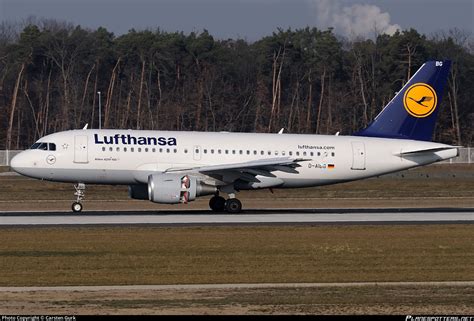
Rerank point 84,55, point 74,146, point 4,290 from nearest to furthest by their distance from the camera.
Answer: point 4,290 → point 74,146 → point 84,55

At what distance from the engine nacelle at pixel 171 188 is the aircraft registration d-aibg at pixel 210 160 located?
0.04 m

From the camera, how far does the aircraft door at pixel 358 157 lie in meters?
43.2

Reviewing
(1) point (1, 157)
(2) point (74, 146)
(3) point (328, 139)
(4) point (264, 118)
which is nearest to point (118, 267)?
(2) point (74, 146)

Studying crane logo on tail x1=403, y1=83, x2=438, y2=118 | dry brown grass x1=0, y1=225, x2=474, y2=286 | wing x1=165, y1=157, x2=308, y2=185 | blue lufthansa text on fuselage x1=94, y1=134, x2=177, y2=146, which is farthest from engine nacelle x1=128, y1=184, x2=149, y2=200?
crane logo on tail x1=403, y1=83, x2=438, y2=118

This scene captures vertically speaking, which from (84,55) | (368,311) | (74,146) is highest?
(84,55)

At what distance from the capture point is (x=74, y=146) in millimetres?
40531

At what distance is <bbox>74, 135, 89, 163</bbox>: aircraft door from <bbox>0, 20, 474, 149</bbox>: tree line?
156 feet

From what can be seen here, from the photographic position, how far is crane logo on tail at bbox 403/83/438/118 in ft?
147

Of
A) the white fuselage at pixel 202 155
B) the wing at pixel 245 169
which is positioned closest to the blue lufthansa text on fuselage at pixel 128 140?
the white fuselage at pixel 202 155

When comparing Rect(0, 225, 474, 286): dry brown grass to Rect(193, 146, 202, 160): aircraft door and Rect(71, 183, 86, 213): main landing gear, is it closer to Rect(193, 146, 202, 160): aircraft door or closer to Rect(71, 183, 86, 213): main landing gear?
Rect(71, 183, 86, 213): main landing gear

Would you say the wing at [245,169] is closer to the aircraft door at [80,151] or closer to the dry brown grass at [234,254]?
the aircraft door at [80,151]

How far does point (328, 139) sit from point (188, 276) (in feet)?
70.6

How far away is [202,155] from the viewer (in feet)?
136

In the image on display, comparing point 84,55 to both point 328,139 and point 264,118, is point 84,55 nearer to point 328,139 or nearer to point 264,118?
point 264,118
